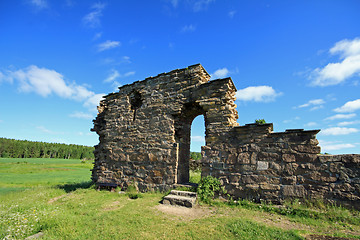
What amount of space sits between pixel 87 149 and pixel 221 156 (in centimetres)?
9675

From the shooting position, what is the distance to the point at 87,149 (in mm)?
89188

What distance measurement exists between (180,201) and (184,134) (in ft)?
11.6

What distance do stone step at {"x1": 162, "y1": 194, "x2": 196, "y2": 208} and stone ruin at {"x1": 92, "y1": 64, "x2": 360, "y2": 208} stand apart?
136 cm

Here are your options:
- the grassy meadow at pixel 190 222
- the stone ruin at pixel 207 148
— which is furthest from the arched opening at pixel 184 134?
the grassy meadow at pixel 190 222

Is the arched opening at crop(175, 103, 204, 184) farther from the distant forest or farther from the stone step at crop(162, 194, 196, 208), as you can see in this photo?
the distant forest

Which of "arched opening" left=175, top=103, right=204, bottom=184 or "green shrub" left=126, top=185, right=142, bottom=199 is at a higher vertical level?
"arched opening" left=175, top=103, right=204, bottom=184

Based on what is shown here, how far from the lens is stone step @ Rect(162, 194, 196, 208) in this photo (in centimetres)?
581

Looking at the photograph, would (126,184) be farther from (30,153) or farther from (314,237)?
(30,153)

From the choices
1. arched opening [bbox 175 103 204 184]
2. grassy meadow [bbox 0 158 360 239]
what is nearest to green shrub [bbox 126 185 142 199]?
grassy meadow [bbox 0 158 360 239]

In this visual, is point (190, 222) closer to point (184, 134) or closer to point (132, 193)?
point (132, 193)

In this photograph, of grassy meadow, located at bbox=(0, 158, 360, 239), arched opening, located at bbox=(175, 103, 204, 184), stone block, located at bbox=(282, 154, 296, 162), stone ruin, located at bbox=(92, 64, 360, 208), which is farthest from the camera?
arched opening, located at bbox=(175, 103, 204, 184)

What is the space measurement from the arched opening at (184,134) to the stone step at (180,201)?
179cm

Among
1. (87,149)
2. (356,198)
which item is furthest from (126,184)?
(87,149)

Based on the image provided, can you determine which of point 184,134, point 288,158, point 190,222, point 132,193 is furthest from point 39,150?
point 288,158
